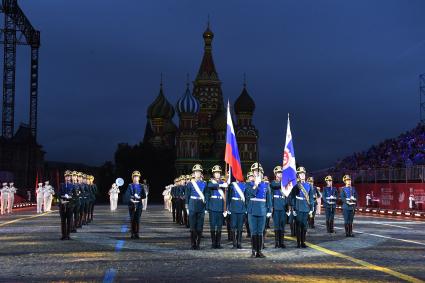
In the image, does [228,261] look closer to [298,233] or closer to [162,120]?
[298,233]

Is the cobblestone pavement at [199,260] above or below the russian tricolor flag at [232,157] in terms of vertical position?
below

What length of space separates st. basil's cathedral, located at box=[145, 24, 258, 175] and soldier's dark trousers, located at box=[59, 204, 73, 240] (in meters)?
91.5

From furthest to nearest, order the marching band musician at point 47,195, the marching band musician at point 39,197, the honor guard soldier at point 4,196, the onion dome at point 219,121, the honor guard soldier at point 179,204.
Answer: the onion dome at point 219,121, the marching band musician at point 47,195, the marching band musician at point 39,197, the honor guard soldier at point 4,196, the honor guard soldier at point 179,204

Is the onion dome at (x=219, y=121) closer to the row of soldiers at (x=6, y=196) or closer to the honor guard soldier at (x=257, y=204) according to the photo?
the row of soldiers at (x=6, y=196)

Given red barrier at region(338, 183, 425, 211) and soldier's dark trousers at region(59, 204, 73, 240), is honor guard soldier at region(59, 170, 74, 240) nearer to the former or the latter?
soldier's dark trousers at region(59, 204, 73, 240)

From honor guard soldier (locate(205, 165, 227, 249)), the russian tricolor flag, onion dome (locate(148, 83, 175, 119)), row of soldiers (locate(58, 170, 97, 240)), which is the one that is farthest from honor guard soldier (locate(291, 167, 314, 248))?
onion dome (locate(148, 83, 175, 119))

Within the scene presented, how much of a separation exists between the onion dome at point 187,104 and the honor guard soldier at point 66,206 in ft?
325

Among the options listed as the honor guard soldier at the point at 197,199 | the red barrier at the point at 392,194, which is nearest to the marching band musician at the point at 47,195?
the red barrier at the point at 392,194

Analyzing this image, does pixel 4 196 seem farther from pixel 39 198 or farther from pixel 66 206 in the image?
pixel 66 206

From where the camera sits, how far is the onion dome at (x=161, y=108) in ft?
429

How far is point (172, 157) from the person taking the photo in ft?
350

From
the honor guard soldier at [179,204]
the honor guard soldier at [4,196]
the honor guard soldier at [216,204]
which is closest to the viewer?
the honor guard soldier at [216,204]

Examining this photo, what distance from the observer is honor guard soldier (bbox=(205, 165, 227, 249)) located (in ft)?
54.6

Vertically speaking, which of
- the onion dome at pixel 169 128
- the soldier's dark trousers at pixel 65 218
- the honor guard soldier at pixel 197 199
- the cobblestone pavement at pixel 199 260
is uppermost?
the onion dome at pixel 169 128
